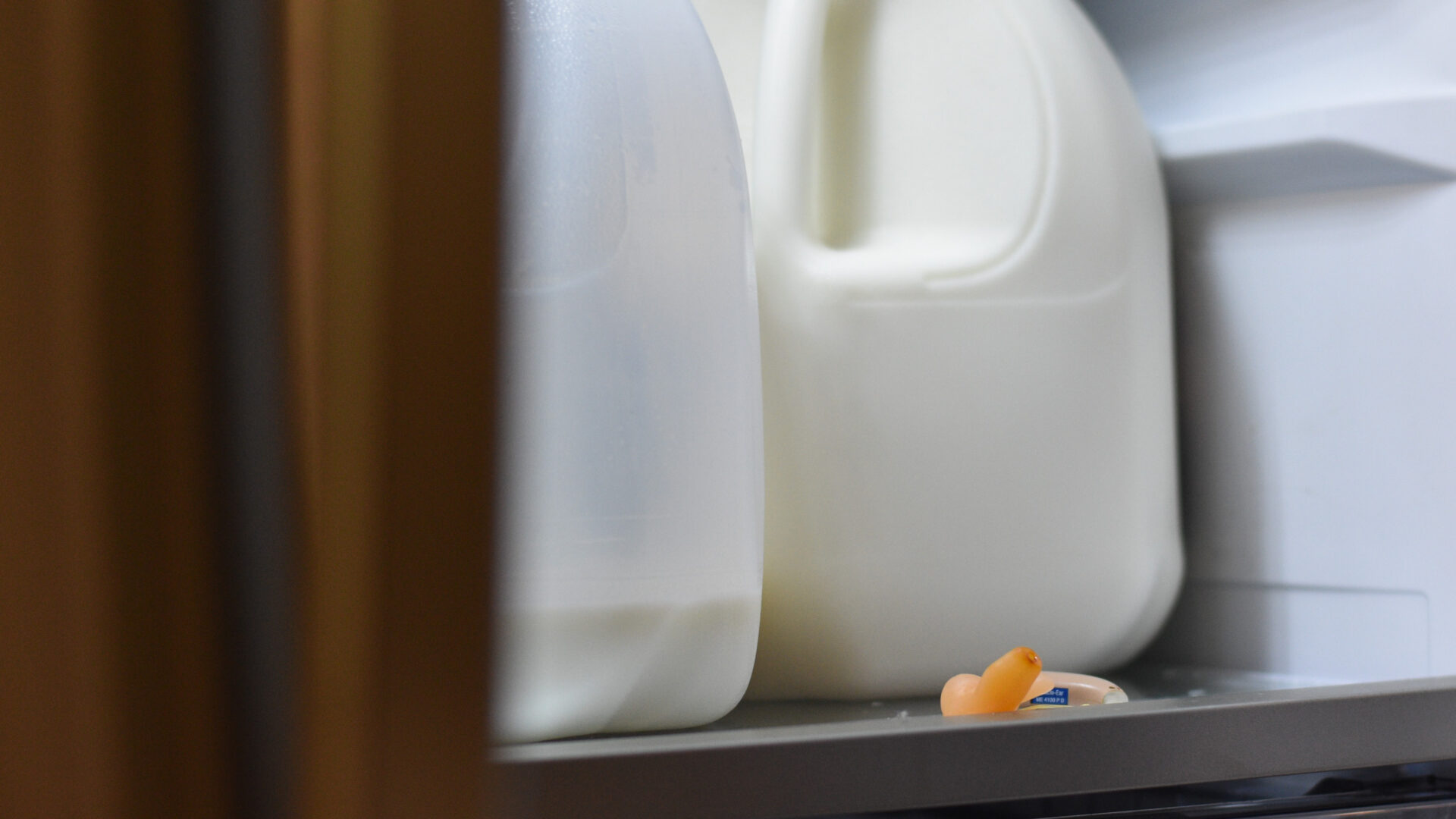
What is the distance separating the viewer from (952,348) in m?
0.59

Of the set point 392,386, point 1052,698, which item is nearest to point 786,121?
point 1052,698

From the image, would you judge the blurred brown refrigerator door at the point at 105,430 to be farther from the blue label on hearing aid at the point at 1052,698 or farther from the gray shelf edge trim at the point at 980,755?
the blue label on hearing aid at the point at 1052,698

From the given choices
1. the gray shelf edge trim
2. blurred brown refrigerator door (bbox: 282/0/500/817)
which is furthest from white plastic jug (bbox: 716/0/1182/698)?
blurred brown refrigerator door (bbox: 282/0/500/817)

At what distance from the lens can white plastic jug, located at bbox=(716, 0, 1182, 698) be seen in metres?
0.57

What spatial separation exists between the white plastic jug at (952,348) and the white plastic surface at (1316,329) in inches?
3.4

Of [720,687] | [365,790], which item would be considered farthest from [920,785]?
[365,790]

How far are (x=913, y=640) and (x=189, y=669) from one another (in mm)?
426

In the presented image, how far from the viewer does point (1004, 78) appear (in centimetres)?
63

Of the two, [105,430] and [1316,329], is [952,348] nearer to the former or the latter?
[1316,329]

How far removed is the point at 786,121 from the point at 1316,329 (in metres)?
0.35

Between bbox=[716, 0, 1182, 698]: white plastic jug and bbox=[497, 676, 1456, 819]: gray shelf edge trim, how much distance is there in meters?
0.15

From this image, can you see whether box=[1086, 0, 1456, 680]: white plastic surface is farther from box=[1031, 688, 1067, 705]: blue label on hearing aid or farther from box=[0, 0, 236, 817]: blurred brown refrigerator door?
box=[0, 0, 236, 817]: blurred brown refrigerator door

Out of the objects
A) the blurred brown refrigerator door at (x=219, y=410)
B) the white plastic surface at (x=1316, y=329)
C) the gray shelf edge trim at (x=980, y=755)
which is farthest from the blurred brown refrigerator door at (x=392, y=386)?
the white plastic surface at (x=1316, y=329)

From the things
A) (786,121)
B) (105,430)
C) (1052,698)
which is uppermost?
(786,121)
